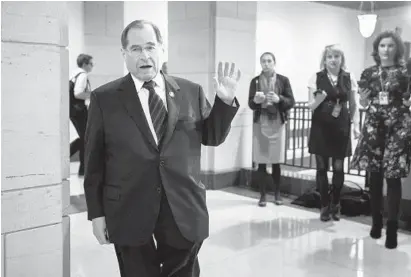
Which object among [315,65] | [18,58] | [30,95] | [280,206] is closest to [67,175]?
[30,95]

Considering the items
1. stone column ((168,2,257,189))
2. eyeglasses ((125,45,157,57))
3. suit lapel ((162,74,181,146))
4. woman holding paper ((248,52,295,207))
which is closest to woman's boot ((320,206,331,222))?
woman holding paper ((248,52,295,207))

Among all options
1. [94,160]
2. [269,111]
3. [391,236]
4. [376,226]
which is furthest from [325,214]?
[94,160]

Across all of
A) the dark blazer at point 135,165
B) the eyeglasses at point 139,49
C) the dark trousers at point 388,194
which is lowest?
the dark trousers at point 388,194

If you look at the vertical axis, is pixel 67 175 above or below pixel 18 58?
below

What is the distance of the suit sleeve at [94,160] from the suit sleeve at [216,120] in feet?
1.54

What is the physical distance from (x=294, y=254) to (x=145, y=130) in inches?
96.3

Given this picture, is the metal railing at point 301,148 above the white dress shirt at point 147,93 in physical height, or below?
below

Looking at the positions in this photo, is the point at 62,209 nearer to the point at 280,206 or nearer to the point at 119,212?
the point at 119,212

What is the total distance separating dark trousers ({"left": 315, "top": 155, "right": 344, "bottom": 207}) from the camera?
502 cm

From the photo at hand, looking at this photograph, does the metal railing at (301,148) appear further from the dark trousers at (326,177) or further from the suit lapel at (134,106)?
the suit lapel at (134,106)

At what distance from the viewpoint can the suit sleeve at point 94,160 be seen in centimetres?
213

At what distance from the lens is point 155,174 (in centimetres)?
212

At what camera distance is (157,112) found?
Answer: 7.02 feet

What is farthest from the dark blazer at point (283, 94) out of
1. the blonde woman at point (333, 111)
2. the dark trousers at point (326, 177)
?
the dark trousers at point (326, 177)
